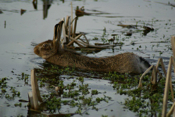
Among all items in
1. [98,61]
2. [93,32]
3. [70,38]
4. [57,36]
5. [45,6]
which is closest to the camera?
[98,61]

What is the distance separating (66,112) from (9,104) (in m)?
1.13

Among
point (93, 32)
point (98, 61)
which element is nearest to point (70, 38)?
point (98, 61)

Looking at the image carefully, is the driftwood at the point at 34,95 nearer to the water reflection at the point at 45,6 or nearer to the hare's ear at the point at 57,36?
the hare's ear at the point at 57,36

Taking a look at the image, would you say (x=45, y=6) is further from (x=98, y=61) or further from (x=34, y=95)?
(x=34, y=95)

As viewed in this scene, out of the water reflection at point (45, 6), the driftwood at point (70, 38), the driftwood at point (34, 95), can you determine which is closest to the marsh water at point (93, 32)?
the water reflection at point (45, 6)

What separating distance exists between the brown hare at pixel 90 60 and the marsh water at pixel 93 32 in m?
0.51

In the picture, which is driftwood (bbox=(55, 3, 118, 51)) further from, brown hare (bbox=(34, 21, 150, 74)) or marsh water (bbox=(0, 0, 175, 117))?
brown hare (bbox=(34, 21, 150, 74))

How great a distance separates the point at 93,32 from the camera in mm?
11766

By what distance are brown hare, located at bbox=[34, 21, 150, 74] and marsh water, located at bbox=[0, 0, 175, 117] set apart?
19.9 inches

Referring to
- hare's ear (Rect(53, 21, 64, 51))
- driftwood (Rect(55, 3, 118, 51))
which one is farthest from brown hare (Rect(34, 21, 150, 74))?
driftwood (Rect(55, 3, 118, 51))

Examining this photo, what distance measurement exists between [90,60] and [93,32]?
4.38 metres

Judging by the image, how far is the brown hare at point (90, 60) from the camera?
725 centimetres

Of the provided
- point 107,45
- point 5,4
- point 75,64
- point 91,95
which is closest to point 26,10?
point 5,4

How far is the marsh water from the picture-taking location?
5.68m
